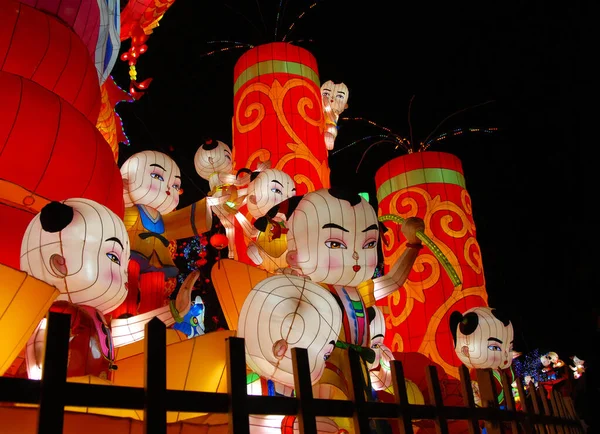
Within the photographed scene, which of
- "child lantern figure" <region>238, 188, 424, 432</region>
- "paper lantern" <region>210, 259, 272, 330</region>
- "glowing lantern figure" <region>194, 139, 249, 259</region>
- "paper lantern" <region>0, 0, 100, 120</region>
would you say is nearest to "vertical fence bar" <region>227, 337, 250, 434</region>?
"child lantern figure" <region>238, 188, 424, 432</region>

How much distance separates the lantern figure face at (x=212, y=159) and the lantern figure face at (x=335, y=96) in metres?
1.82

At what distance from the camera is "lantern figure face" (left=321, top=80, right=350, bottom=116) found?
662cm

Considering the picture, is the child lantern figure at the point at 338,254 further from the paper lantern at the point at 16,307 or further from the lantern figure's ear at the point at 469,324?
the paper lantern at the point at 16,307

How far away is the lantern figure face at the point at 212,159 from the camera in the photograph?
5207 mm

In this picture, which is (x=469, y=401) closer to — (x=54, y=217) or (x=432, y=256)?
(x=54, y=217)

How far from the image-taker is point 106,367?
249 centimetres

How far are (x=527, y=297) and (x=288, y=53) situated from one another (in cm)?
682

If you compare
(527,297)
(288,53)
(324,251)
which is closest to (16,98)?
(324,251)

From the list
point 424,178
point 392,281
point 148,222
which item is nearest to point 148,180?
point 148,222

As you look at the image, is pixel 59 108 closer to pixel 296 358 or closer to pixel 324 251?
pixel 324 251

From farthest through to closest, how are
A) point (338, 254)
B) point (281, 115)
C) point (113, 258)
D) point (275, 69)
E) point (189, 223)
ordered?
1. point (275, 69)
2. point (281, 115)
3. point (189, 223)
4. point (338, 254)
5. point (113, 258)

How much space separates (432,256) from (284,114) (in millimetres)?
2250

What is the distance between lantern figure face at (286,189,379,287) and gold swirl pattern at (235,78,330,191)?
2.82 metres

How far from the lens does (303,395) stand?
1655 millimetres
